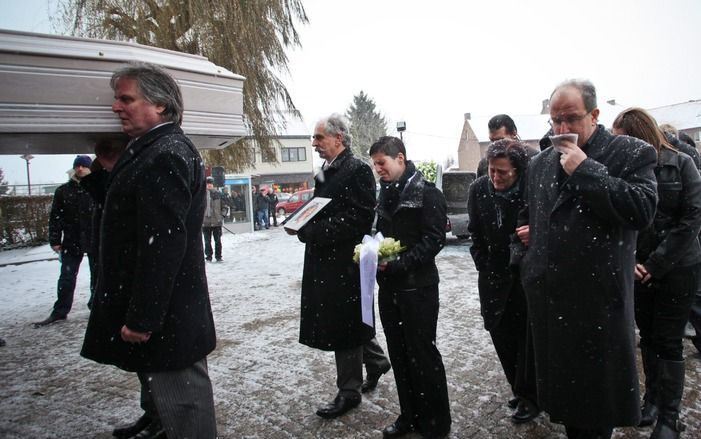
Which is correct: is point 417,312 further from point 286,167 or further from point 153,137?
point 286,167

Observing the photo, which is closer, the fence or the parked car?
the fence

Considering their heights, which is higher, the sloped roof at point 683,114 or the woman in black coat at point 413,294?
the sloped roof at point 683,114

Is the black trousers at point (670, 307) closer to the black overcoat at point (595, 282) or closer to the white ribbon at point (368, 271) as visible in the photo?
the black overcoat at point (595, 282)

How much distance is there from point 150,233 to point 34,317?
17.7 ft

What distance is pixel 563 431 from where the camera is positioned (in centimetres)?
283

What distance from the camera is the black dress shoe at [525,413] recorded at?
289cm

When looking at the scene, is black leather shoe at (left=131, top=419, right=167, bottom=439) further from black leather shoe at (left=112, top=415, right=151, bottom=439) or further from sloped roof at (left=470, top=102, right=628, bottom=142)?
sloped roof at (left=470, top=102, right=628, bottom=142)

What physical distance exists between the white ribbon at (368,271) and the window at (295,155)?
4702 cm

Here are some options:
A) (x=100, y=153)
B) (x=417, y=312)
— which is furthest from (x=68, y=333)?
(x=417, y=312)

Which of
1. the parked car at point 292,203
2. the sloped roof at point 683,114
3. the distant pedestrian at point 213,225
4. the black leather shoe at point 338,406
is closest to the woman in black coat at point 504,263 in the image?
the black leather shoe at point 338,406

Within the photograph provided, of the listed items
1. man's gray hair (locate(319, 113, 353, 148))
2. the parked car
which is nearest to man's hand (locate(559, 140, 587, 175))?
man's gray hair (locate(319, 113, 353, 148))

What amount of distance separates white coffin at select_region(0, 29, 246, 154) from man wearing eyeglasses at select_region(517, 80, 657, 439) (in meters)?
1.95

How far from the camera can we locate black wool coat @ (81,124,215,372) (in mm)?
1996

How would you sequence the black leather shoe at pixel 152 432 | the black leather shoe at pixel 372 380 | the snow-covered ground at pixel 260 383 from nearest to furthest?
the black leather shoe at pixel 152 432 < the snow-covered ground at pixel 260 383 < the black leather shoe at pixel 372 380
